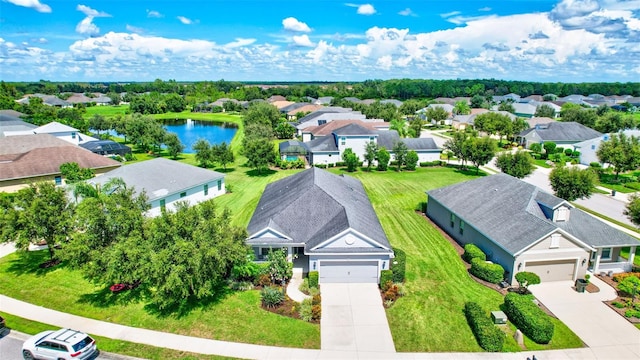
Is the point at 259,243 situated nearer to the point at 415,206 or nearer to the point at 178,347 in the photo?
the point at 178,347

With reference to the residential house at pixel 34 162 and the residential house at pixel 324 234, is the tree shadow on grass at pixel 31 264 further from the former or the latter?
the residential house at pixel 34 162

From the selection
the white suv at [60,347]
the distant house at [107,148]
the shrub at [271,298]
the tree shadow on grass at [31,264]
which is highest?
the distant house at [107,148]

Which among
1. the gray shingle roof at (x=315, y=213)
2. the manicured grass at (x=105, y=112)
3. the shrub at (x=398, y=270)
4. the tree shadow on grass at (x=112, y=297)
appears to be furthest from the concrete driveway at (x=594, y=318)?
the manicured grass at (x=105, y=112)

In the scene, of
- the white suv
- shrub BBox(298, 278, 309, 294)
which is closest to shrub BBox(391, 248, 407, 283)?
shrub BBox(298, 278, 309, 294)

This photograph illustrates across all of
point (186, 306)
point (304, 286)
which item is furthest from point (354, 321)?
point (186, 306)

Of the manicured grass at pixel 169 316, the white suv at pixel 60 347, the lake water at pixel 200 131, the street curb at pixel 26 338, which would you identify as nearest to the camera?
the white suv at pixel 60 347
